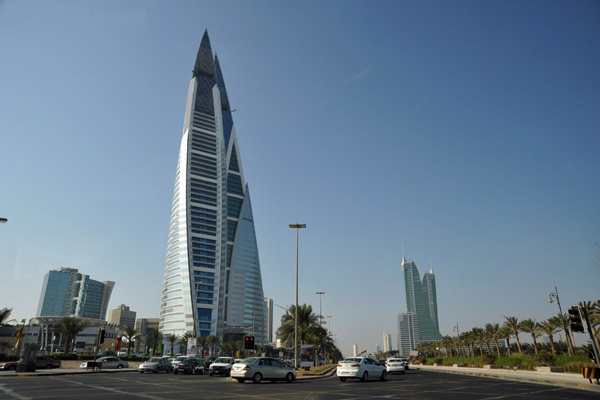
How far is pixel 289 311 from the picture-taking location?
61.9 m

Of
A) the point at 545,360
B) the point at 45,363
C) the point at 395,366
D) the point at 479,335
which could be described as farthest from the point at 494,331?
the point at 45,363

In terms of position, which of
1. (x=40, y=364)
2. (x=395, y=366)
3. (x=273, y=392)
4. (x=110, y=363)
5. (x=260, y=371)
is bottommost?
(x=110, y=363)

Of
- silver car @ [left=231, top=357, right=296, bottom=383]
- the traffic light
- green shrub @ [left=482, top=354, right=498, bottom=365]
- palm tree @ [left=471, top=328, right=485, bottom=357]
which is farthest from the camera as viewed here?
palm tree @ [left=471, top=328, right=485, bottom=357]

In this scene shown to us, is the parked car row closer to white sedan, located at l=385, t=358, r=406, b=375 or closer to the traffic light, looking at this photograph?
white sedan, located at l=385, t=358, r=406, b=375

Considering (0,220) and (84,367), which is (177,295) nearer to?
(84,367)

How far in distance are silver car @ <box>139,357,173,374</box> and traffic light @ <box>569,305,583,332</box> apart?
3508 cm

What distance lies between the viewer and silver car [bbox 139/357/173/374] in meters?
37.8

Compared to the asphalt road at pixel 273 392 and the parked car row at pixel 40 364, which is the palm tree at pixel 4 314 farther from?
the asphalt road at pixel 273 392

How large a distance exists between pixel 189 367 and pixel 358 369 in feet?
61.3

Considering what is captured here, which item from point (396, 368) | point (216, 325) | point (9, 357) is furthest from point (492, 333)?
point (216, 325)

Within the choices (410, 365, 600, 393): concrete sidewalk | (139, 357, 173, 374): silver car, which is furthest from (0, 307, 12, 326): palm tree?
(410, 365, 600, 393): concrete sidewalk

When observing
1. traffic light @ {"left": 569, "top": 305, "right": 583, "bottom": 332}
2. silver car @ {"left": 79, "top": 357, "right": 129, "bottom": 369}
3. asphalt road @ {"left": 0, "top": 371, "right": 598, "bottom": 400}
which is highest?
traffic light @ {"left": 569, "top": 305, "right": 583, "bottom": 332}

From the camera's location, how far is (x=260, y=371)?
78.8 ft

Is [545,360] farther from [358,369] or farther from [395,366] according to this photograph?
[358,369]
